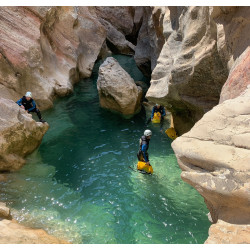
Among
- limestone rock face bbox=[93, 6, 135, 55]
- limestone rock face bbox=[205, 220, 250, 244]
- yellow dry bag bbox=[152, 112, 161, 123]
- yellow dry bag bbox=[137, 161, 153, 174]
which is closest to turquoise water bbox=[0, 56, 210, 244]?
yellow dry bag bbox=[137, 161, 153, 174]

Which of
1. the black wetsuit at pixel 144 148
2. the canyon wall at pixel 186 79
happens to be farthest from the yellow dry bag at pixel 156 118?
the black wetsuit at pixel 144 148

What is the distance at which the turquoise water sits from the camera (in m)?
6.86

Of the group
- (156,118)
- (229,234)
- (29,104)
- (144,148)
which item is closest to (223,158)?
(229,234)

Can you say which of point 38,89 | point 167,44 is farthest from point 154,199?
point 38,89

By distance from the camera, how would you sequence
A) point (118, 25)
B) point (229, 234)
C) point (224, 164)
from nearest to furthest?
point (229, 234), point (224, 164), point (118, 25)

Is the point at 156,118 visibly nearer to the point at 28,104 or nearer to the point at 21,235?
the point at 28,104

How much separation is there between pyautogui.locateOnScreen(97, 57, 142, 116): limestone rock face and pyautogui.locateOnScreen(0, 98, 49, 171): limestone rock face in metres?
5.30

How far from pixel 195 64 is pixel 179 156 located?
4.02 metres

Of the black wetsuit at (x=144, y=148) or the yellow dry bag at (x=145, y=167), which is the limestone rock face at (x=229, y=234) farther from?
the yellow dry bag at (x=145, y=167)

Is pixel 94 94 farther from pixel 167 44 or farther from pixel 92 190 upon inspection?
pixel 92 190

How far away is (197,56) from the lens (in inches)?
312

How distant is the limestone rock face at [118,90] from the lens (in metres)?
14.2

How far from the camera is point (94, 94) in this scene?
60.7 feet

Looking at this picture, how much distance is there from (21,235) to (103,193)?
305 cm
